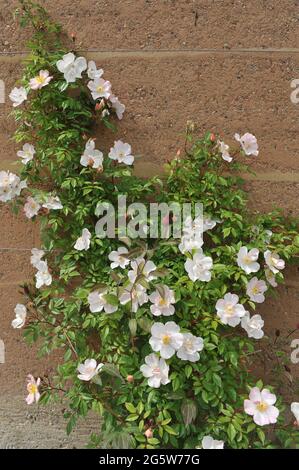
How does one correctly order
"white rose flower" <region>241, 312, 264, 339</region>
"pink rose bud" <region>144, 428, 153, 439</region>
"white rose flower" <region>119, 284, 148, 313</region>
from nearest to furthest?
"pink rose bud" <region>144, 428, 153, 439</region> → "white rose flower" <region>119, 284, 148, 313</region> → "white rose flower" <region>241, 312, 264, 339</region>

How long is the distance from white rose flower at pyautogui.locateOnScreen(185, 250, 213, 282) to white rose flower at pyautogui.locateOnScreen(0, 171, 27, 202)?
0.86 metres

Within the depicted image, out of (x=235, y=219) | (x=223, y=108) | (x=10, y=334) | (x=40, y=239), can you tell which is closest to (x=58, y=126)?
(x=40, y=239)

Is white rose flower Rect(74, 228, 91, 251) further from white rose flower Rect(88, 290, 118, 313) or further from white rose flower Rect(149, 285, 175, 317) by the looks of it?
white rose flower Rect(149, 285, 175, 317)

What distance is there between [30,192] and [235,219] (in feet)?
3.20

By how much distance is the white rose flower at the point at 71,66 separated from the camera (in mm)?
1941

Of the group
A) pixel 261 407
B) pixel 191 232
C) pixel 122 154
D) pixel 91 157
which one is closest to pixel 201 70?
pixel 122 154

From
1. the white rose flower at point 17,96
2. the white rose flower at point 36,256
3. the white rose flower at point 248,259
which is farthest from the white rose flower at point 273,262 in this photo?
the white rose flower at point 17,96

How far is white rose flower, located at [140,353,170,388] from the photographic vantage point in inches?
68.3

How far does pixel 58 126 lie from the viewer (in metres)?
1.97

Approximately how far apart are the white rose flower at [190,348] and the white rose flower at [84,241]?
583 mm

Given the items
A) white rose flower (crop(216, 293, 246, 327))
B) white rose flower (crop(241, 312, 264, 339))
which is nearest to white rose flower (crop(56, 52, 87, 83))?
white rose flower (crop(216, 293, 246, 327))

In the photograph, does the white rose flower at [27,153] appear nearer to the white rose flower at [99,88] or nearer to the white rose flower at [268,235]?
the white rose flower at [99,88]

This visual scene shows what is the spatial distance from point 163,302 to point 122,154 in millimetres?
706
